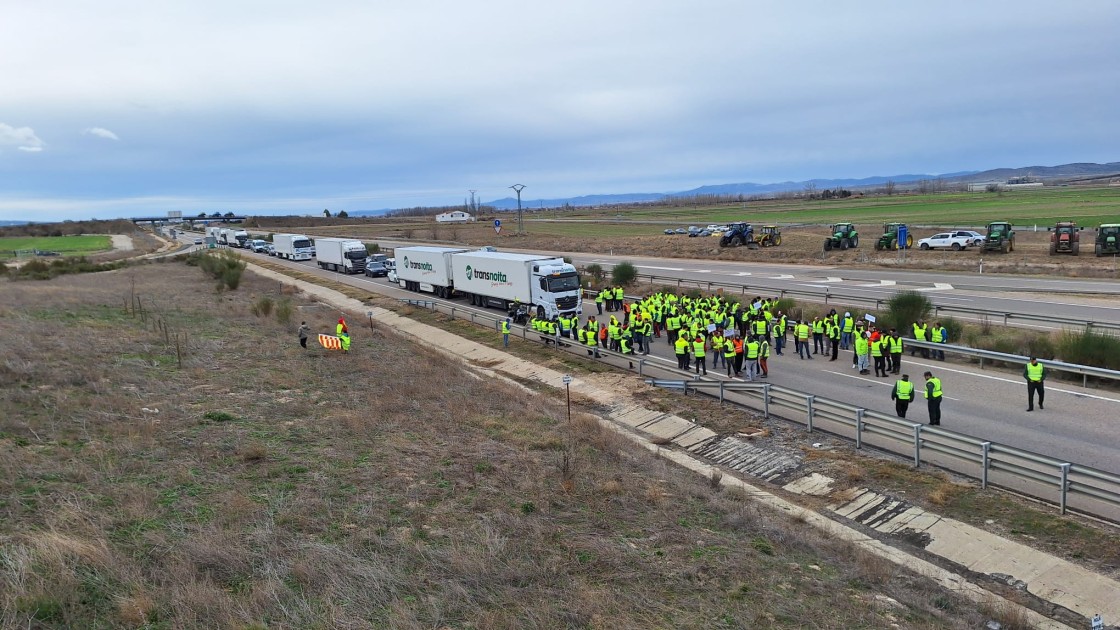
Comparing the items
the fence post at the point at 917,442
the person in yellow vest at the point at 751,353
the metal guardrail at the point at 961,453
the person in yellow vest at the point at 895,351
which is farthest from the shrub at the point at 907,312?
the fence post at the point at 917,442

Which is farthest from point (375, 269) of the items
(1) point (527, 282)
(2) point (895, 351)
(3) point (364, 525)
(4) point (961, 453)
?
(4) point (961, 453)

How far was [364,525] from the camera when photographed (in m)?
8.63

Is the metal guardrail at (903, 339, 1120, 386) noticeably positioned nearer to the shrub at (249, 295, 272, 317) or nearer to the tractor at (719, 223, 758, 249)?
the shrub at (249, 295, 272, 317)

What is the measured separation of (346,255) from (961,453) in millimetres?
54526

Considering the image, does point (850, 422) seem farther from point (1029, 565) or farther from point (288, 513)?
point (288, 513)

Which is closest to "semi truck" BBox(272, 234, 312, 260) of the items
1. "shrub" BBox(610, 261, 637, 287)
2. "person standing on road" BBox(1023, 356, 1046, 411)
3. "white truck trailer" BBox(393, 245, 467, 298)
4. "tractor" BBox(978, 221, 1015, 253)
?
"white truck trailer" BBox(393, 245, 467, 298)

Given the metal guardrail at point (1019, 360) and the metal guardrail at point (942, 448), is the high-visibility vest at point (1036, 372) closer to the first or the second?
the metal guardrail at point (1019, 360)

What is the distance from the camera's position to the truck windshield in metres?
31.2

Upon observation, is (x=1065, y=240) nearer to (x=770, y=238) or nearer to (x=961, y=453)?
(x=770, y=238)

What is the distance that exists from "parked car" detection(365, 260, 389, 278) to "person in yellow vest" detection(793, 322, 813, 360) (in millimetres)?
39612

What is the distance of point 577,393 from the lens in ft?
65.1

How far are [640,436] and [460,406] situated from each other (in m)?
4.33

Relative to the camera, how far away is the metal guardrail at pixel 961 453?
10617 mm

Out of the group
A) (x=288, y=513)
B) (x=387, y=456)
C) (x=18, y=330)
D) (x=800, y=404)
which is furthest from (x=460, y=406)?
(x=18, y=330)
